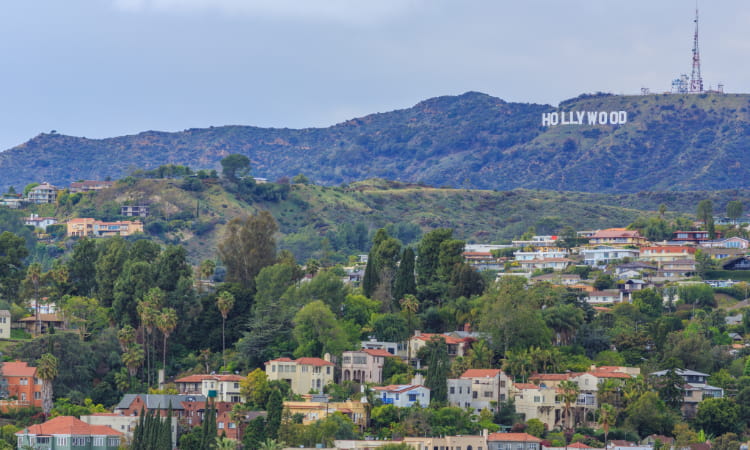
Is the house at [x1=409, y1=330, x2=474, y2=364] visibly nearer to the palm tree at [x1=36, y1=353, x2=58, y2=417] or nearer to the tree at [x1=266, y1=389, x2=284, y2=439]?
the tree at [x1=266, y1=389, x2=284, y2=439]

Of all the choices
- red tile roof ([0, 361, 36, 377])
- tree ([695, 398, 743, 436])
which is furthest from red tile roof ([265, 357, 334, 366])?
tree ([695, 398, 743, 436])

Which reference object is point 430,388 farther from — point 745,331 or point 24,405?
point 745,331

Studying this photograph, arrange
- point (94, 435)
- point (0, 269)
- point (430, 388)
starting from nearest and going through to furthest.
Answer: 1. point (94, 435)
2. point (430, 388)
3. point (0, 269)

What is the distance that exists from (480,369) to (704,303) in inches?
1536

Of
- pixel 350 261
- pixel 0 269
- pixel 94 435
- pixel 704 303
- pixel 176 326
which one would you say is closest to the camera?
pixel 94 435

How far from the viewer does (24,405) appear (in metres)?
101

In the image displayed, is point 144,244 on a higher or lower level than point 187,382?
higher

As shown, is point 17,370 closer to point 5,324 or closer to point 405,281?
point 5,324

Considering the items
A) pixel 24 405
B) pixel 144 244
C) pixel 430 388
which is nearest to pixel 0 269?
pixel 144 244

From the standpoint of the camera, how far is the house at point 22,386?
101m

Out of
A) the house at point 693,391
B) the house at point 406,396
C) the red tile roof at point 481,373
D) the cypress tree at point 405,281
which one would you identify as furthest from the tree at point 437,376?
the house at point 693,391

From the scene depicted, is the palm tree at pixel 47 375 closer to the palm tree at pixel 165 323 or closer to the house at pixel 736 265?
the palm tree at pixel 165 323

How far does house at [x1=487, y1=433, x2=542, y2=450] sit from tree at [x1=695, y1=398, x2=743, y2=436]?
44.5 ft

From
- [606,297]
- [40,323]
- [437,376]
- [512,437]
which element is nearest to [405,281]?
[437,376]
